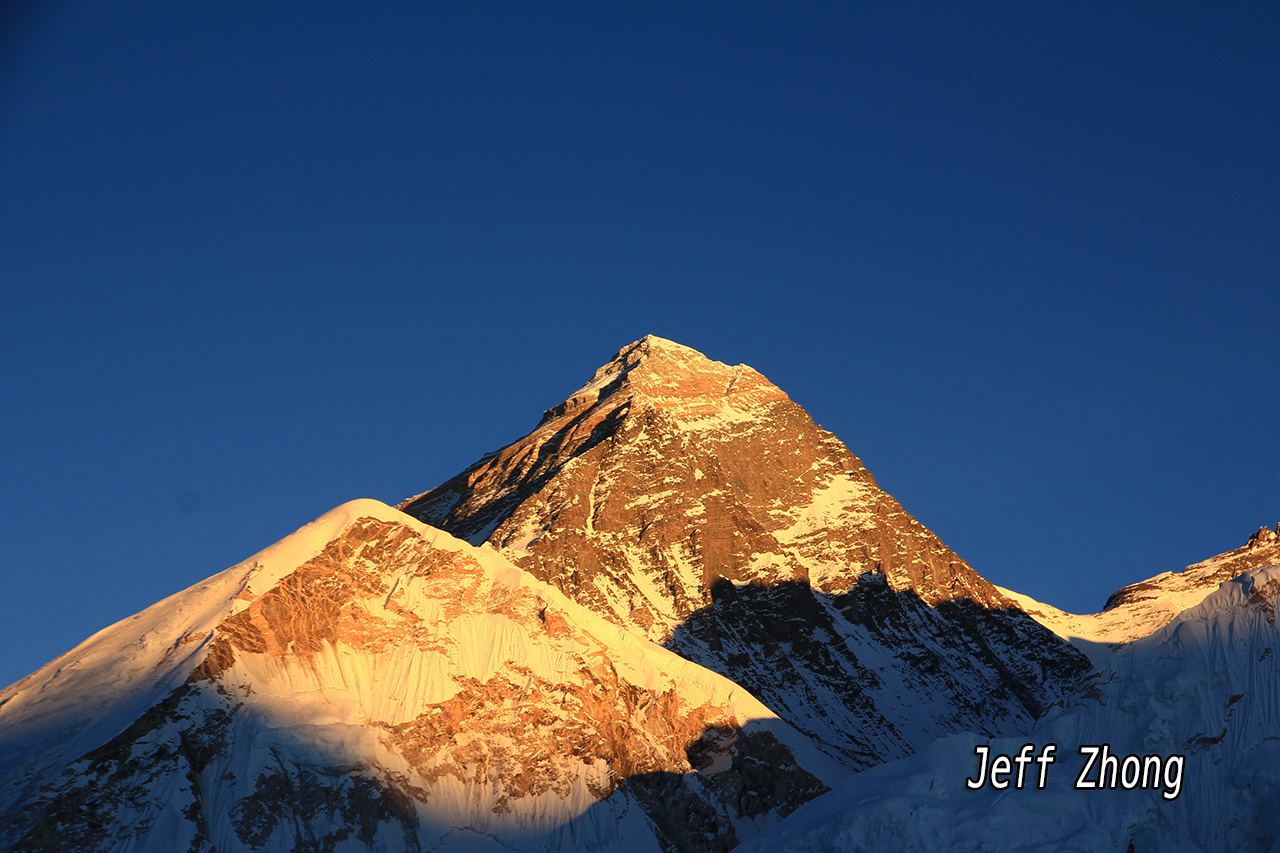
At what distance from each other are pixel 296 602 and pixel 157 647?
546 inches

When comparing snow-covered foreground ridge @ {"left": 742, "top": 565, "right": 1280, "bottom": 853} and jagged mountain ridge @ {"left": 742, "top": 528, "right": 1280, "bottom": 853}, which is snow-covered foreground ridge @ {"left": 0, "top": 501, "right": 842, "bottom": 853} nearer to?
jagged mountain ridge @ {"left": 742, "top": 528, "right": 1280, "bottom": 853}

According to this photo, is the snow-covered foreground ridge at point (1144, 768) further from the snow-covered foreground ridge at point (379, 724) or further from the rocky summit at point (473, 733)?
the snow-covered foreground ridge at point (379, 724)

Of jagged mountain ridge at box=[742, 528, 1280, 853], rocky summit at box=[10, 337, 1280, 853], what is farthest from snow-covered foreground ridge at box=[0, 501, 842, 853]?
jagged mountain ridge at box=[742, 528, 1280, 853]

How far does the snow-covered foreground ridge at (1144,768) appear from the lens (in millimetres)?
84188

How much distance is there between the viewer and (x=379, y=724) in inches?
5197

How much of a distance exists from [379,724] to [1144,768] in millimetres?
72235

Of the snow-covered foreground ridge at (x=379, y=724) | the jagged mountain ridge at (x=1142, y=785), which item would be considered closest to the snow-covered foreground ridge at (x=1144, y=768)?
the jagged mountain ridge at (x=1142, y=785)

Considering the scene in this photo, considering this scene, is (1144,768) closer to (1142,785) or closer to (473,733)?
(1142,785)

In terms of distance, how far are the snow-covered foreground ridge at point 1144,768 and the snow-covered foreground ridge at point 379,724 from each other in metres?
39.8

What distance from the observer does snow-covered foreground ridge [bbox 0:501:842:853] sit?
388 feet

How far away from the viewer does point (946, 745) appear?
99875mm

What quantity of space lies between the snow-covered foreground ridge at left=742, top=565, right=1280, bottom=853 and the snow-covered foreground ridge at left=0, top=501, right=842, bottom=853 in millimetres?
39803

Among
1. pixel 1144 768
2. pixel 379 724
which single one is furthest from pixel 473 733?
pixel 1144 768

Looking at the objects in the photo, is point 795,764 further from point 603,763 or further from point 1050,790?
point 1050,790
